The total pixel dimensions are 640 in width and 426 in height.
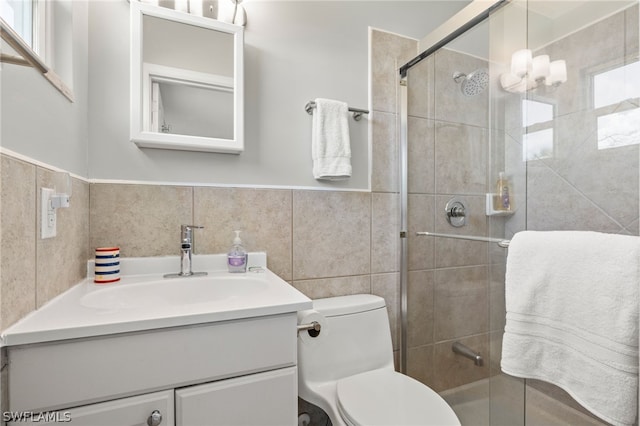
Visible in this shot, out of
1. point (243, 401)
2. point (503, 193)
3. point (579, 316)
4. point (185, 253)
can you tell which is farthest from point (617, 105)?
point (185, 253)

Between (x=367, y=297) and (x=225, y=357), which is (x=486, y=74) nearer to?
(x=367, y=297)

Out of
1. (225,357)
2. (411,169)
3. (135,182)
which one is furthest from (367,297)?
(135,182)

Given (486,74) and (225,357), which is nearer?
(225,357)

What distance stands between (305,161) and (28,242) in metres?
0.96

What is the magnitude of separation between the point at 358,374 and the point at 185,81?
1339mm

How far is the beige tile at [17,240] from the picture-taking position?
22.8 inches

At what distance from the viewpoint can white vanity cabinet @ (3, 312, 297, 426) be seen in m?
0.60

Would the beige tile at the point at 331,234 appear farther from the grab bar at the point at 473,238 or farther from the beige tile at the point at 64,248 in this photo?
the beige tile at the point at 64,248

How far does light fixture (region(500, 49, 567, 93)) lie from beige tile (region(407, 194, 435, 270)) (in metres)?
0.57

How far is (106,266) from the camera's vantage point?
1032mm

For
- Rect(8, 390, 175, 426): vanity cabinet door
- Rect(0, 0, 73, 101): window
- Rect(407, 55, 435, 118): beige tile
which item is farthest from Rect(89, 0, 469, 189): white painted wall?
Rect(8, 390, 175, 426): vanity cabinet door

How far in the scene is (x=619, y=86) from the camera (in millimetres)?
1044

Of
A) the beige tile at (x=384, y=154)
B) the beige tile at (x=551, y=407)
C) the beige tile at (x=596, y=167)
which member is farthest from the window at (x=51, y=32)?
the beige tile at (x=551, y=407)

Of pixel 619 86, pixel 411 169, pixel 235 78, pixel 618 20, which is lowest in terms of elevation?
pixel 411 169
